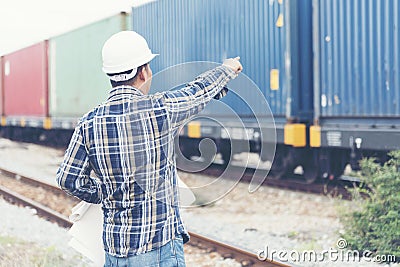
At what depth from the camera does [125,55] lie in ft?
7.70

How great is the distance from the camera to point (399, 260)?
5395 millimetres

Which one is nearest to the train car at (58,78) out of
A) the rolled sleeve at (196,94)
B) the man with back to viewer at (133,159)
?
the rolled sleeve at (196,94)

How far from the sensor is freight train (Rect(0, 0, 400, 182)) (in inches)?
307

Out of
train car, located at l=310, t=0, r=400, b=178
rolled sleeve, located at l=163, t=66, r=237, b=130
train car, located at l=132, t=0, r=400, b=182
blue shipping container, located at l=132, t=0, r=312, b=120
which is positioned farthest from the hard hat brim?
blue shipping container, located at l=132, t=0, r=312, b=120

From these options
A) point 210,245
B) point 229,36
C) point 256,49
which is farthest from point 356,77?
point 210,245

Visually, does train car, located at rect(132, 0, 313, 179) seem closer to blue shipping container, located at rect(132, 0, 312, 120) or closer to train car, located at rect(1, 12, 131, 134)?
blue shipping container, located at rect(132, 0, 312, 120)

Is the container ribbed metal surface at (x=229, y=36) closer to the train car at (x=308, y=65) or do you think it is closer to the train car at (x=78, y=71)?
the train car at (x=308, y=65)

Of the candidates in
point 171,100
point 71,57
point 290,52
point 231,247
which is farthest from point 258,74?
point 71,57

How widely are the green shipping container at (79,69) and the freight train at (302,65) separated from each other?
5.44 feet

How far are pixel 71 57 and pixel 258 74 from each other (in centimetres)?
918

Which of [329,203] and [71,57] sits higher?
[71,57]

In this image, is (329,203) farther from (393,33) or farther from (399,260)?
(399,260)

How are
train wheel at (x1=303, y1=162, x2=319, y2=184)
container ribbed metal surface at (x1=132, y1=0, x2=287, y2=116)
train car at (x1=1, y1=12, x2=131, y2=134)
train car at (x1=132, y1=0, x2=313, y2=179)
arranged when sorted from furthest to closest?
train car at (x1=1, y1=12, x2=131, y2=134) < train wheel at (x1=303, y1=162, x2=319, y2=184) < container ribbed metal surface at (x1=132, y1=0, x2=287, y2=116) < train car at (x1=132, y1=0, x2=313, y2=179)

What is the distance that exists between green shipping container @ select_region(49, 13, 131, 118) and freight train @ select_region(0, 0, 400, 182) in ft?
5.44
